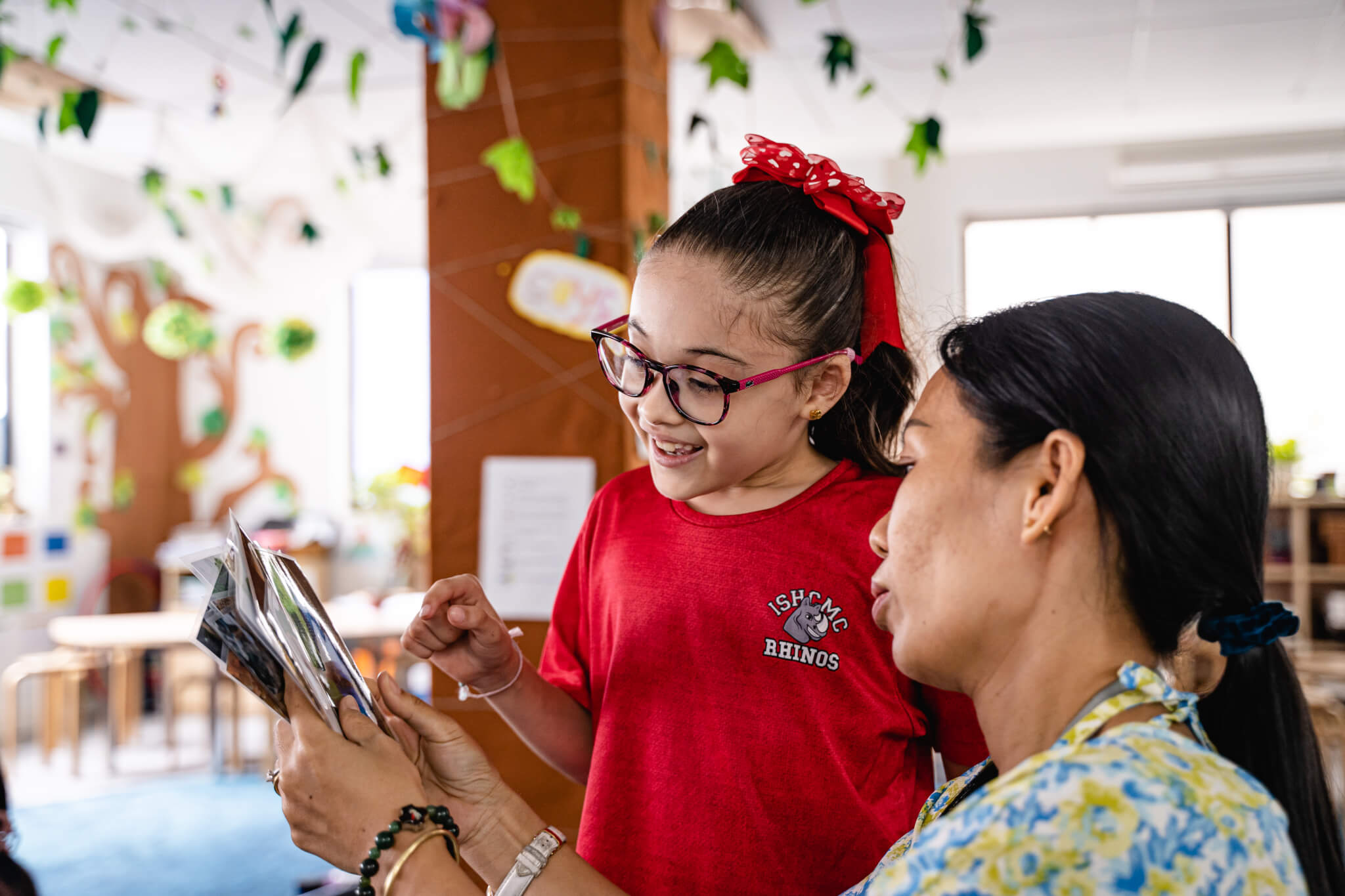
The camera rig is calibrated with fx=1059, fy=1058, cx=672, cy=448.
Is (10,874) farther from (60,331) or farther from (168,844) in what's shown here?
(60,331)

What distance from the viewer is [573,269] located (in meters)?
2.26

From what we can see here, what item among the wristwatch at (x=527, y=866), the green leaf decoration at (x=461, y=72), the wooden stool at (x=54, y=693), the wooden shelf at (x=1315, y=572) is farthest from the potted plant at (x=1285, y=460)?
the wooden stool at (x=54, y=693)

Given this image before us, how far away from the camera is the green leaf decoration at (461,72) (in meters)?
2.23

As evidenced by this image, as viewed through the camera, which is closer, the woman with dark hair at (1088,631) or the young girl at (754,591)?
the woman with dark hair at (1088,631)

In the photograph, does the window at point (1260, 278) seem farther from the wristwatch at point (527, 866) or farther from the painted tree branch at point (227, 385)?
the wristwatch at point (527, 866)

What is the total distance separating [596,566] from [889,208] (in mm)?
518

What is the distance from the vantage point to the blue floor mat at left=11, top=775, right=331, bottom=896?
3.83 m

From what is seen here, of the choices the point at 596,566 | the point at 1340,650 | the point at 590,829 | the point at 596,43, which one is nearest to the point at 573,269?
the point at 596,43

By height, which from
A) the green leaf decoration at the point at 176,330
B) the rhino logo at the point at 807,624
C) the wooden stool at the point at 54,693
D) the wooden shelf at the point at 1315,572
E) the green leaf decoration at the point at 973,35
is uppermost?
the green leaf decoration at the point at 973,35

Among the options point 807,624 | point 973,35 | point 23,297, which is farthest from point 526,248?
point 23,297

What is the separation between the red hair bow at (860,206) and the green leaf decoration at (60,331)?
20.8ft

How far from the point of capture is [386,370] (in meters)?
7.28

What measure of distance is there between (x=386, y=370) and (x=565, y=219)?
535 centimetres

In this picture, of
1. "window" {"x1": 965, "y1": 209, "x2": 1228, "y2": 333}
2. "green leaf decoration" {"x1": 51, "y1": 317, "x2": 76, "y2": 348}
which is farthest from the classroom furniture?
"green leaf decoration" {"x1": 51, "y1": 317, "x2": 76, "y2": 348}
